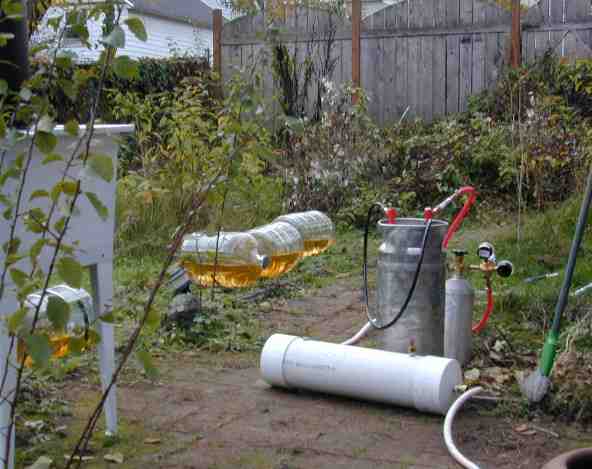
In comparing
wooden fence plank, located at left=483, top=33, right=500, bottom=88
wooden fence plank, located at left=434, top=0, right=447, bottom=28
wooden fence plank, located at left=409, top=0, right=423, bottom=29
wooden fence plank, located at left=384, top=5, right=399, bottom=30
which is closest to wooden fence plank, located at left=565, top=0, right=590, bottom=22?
wooden fence plank, located at left=483, top=33, right=500, bottom=88

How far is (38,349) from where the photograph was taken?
173cm

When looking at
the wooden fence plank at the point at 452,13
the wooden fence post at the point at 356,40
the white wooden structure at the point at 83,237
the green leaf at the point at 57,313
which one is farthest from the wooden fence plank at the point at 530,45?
the green leaf at the point at 57,313

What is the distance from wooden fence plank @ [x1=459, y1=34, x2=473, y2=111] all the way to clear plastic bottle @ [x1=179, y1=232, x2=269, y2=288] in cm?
697

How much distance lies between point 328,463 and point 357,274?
12.0 feet

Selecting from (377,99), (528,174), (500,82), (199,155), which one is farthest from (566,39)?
(199,155)

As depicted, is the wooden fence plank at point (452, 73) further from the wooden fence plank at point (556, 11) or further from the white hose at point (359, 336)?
the white hose at point (359, 336)

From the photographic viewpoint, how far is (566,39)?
1191 centimetres

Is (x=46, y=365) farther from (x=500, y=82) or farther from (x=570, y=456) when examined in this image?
(x=500, y=82)

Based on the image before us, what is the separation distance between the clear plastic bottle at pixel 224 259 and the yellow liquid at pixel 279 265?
0.85ft

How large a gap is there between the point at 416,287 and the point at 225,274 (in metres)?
2.12

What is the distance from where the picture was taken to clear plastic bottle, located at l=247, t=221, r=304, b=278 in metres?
6.39

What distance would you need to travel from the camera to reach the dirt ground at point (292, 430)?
3303 mm

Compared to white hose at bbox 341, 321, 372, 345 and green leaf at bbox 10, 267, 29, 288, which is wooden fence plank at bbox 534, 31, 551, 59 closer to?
white hose at bbox 341, 321, 372, 345

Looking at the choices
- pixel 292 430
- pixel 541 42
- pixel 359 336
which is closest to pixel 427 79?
pixel 541 42
